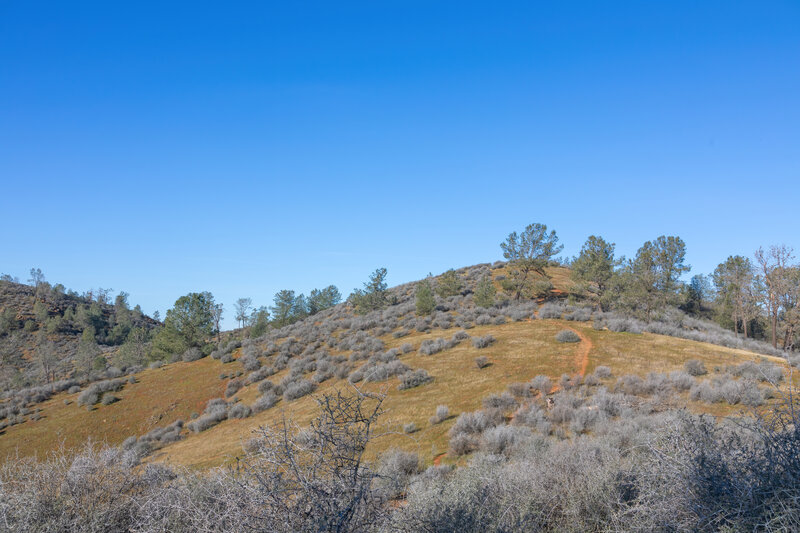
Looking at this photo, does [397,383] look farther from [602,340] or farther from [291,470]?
[291,470]

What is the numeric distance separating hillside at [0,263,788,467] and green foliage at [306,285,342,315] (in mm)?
28669

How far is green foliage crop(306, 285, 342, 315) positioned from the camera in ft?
A: 255

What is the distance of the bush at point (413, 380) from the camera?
77.3ft

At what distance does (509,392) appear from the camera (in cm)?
1903

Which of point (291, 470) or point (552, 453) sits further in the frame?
point (552, 453)

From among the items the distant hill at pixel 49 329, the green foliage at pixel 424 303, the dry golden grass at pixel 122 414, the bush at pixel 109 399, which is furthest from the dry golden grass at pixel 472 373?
the distant hill at pixel 49 329

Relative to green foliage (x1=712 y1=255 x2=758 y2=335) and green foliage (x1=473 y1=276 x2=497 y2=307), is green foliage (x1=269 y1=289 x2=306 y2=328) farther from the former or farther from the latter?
green foliage (x1=712 y1=255 x2=758 y2=335)

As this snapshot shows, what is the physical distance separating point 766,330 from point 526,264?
26.4 m

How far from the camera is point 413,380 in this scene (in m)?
23.7

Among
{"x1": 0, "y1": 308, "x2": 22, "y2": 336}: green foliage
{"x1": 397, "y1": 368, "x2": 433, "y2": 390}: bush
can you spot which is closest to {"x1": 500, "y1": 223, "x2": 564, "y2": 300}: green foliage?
{"x1": 397, "y1": 368, "x2": 433, "y2": 390}: bush

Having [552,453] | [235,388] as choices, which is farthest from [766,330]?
[235,388]

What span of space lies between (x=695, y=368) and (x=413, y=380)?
14.4 metres

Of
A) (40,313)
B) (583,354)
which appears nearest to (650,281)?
(583,354)

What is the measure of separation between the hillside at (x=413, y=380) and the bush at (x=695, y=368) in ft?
1.00
